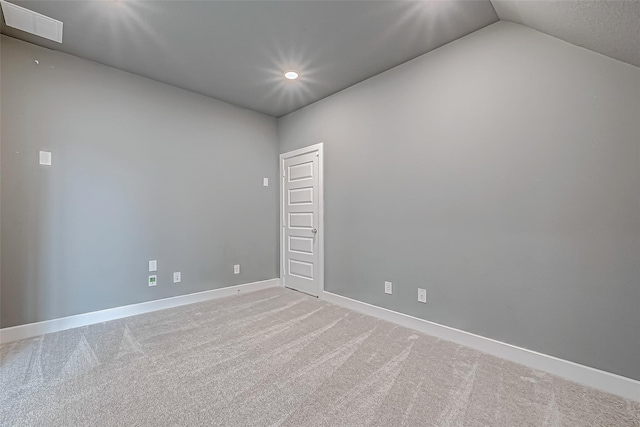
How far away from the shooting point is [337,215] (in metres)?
3.54

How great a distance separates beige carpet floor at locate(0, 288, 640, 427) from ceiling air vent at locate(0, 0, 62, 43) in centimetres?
270

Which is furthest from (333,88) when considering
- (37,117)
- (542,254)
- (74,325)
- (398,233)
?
(74,325)

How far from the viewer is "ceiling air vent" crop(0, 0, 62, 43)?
6.86 ft

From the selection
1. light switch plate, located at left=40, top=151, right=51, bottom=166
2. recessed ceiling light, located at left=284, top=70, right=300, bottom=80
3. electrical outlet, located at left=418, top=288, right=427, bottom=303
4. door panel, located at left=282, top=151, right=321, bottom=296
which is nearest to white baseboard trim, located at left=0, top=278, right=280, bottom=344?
door panel, located at left=282, top=151, right=321, bottom=296

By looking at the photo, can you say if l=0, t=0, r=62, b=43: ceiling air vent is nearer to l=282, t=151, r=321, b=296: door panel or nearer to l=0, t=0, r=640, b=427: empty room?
l=0, t=0, r=640, b=427: empty room

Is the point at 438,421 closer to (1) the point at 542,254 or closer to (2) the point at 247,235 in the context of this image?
(1) the point at 542,254

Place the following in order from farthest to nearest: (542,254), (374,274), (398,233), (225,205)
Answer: (225,205)
(374,274)
(398,233)
(542,254)

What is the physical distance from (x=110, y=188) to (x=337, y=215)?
8.52 feet

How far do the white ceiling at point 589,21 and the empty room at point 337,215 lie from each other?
18mm

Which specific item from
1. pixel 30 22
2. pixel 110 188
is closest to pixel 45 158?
pixel 110 188

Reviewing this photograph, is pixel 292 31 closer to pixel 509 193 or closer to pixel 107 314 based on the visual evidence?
pixel 509 193

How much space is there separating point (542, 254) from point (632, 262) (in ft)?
1.45

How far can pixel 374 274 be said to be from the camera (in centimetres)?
312

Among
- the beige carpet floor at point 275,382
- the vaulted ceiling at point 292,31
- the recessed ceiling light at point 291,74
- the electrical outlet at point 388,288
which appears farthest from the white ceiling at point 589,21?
the electrical outlet at point 388,288
